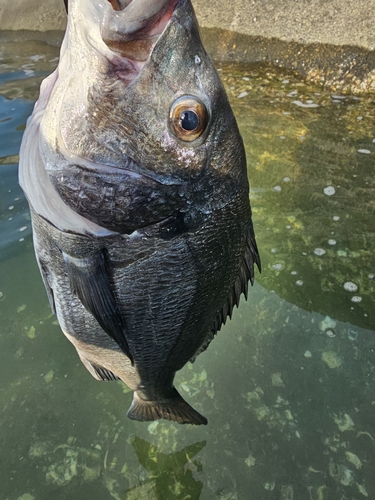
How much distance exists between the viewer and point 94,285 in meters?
1.24

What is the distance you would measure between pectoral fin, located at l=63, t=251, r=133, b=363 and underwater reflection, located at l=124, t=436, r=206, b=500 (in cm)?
122

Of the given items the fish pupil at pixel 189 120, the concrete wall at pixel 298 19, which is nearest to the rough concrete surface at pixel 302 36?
the concrete wall at pixel 298 19

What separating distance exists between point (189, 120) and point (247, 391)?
1.84 metres

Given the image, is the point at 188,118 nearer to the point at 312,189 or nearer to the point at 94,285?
the point at 94,285

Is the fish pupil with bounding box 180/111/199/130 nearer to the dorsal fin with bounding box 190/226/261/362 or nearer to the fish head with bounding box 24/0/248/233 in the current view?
the fish head with bounding box 24/0/248/233

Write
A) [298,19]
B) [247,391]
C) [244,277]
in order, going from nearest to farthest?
[244,277] < [247,391] < [298,19]

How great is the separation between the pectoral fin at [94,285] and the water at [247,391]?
1.25m

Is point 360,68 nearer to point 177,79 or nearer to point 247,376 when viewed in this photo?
point 247,376

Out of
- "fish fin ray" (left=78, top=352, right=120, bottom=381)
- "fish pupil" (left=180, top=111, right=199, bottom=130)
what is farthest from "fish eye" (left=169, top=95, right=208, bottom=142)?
"fish fin ray" (left=78, top=352, right=120, bottom=381)

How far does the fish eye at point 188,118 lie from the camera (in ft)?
3.34

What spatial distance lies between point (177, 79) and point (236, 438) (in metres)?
1.91

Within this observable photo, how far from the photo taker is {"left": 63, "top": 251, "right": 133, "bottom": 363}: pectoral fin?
1222mm

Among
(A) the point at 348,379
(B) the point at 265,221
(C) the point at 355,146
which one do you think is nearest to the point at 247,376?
(A) the point at 348,379

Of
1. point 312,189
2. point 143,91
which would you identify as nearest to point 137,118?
point 143,91
